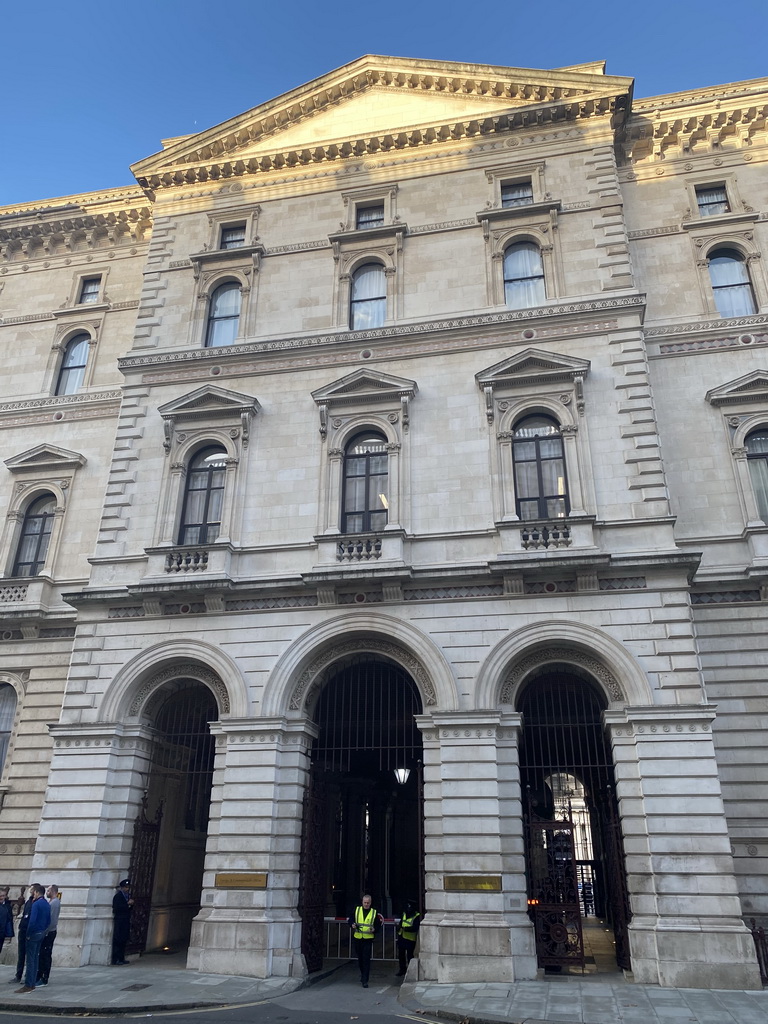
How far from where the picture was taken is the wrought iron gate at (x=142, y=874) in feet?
60.0

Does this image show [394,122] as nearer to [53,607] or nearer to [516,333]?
[516,333]

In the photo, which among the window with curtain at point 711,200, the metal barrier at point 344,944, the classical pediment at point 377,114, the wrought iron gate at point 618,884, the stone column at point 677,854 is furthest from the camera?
the window with curtain at point 711,200

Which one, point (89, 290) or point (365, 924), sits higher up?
point (89, 290)

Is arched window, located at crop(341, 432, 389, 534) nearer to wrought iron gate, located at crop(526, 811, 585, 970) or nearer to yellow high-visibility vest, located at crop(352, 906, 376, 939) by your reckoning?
wrought iron gate, located at crop(526, 811, 585, 970)

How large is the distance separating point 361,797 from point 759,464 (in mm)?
15680

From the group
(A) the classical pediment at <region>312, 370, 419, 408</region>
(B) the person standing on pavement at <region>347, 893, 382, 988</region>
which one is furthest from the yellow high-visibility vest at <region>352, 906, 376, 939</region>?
(A) the classical pediment at <region>312, 370, 419, 408</region>

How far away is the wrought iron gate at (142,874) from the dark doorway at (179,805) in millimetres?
365

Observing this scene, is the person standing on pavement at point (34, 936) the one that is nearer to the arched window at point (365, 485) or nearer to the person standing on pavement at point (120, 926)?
the person standing on pavement at point (120, 926)

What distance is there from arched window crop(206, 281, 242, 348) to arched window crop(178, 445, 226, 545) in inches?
149

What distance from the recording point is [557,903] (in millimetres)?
16438

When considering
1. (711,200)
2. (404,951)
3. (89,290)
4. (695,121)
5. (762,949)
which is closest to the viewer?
(762,949)

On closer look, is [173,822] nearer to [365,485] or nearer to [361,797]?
[361,797]

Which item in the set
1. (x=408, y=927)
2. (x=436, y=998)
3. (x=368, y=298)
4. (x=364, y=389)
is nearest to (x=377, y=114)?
(x=368, y=298)

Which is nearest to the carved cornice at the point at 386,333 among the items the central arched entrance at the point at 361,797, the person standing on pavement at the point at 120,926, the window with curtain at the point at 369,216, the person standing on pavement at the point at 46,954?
the window with curtain at the point at 369,216
